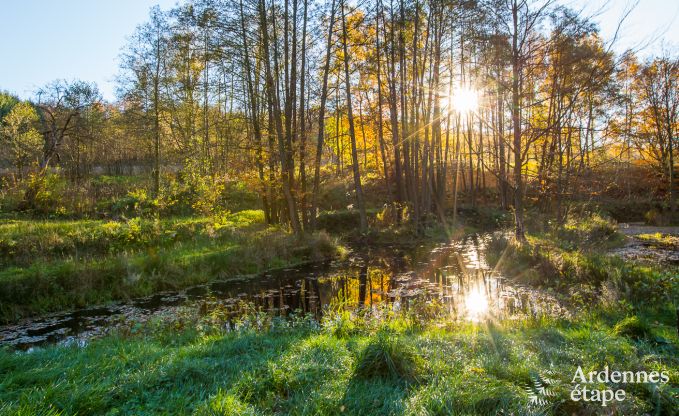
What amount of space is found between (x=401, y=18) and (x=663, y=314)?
14711 millimetres

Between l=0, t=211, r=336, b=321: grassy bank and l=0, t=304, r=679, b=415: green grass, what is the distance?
4781 millimetres

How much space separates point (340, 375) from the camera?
389cm

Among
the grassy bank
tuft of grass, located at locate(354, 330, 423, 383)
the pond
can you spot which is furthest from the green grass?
the grassy bank

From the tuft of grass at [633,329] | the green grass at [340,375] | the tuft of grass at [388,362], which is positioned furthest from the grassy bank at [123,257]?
the tuft of grass at [633,329]

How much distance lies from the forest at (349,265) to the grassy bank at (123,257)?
6cm

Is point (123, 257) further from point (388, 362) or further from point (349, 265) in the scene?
point (388, 362)

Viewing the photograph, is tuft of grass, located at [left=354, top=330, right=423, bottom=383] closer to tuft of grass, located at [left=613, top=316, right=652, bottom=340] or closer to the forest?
the forest

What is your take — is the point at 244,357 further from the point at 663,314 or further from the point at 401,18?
the point at 401,18

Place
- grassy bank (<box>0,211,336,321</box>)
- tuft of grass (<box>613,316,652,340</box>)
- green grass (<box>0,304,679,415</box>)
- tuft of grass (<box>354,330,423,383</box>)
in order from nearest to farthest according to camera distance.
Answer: green grass (<box>0,304,679,415</box>) → tuft of grass (<box>354,330,423,383</box>) → tuft of grass (<box>613,316,652,340</box>) → grassy bank (<box>0,211,336,321</box>)

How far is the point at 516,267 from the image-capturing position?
11320 mm

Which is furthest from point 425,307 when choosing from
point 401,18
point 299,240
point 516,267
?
point 401,18

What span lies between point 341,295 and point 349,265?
368 centimetres

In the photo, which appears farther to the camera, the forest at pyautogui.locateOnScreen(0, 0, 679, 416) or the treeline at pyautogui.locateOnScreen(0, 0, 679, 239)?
the treeline at pyautogui.locateOnScreen(0, 0, 679, 239)

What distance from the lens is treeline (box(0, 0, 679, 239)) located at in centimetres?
1153
